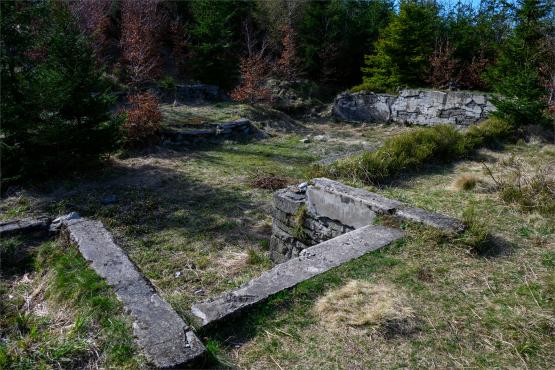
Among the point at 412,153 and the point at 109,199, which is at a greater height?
the point at 412,153

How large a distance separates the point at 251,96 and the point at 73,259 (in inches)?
423

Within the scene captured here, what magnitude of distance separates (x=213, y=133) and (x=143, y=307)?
821 cm

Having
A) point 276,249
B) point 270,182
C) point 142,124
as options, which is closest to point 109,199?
point 270,182

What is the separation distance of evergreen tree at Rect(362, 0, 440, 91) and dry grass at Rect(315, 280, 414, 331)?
38.7ft

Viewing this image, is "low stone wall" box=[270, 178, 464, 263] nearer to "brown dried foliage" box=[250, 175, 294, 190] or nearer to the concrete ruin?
the concrete ruin

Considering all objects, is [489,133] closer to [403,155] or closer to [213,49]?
[403,155]

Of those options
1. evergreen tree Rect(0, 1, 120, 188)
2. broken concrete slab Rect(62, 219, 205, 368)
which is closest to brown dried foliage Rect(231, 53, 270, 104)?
evergreen tree Rect(0, 1, 120, 188)

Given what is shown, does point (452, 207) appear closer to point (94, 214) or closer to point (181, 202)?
point (181, 202)

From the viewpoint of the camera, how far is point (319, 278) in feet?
10.3

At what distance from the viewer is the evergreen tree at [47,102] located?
6.70 metres

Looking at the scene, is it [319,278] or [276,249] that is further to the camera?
[276,249]

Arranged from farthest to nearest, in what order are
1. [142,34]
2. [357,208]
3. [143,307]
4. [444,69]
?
1. [142,34]
2. [444,69]
3. [357,208]
4. [143,307]

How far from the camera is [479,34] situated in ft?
46.8

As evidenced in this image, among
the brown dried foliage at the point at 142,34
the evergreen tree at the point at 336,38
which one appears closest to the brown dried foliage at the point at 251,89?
the brown dried foliage at the point at 142,34
